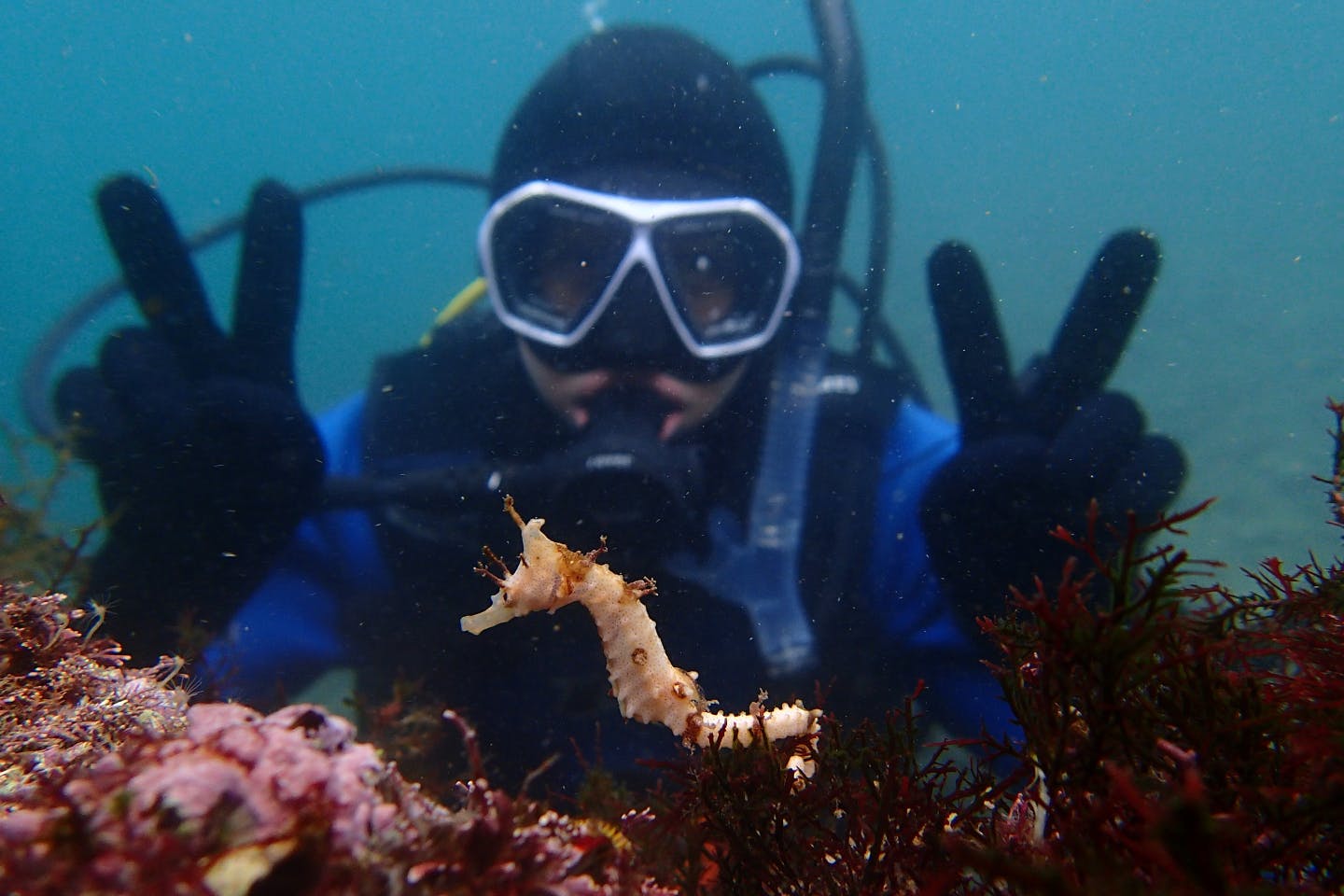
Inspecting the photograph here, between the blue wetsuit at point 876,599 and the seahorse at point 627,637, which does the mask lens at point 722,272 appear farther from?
the seahorse at point 627,637

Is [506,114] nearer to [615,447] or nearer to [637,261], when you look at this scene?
[637,261]

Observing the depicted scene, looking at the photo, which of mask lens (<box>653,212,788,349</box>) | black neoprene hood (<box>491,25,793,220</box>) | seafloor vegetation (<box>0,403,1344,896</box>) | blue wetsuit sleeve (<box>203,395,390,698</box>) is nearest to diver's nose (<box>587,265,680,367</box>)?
mask lens (<box>653,212,788,349</box>)

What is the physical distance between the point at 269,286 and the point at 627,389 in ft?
6.24

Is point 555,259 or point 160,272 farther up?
point 555,259

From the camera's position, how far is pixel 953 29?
230ft

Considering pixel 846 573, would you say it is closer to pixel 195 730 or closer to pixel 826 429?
pixel 826 429

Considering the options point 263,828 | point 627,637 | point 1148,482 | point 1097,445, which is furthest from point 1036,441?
point 263,828

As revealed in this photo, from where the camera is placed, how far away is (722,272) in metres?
4.26

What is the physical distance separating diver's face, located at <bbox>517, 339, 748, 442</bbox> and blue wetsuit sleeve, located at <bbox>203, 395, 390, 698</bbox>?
1.33 metres

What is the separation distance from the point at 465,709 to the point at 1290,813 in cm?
339

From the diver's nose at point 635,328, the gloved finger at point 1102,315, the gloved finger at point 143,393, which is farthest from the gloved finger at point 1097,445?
the gloved finger at point 143,393

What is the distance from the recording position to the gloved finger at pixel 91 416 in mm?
3393

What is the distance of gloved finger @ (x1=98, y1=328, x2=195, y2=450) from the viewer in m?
3.34

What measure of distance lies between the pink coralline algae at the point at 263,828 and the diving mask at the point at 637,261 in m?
3.02
